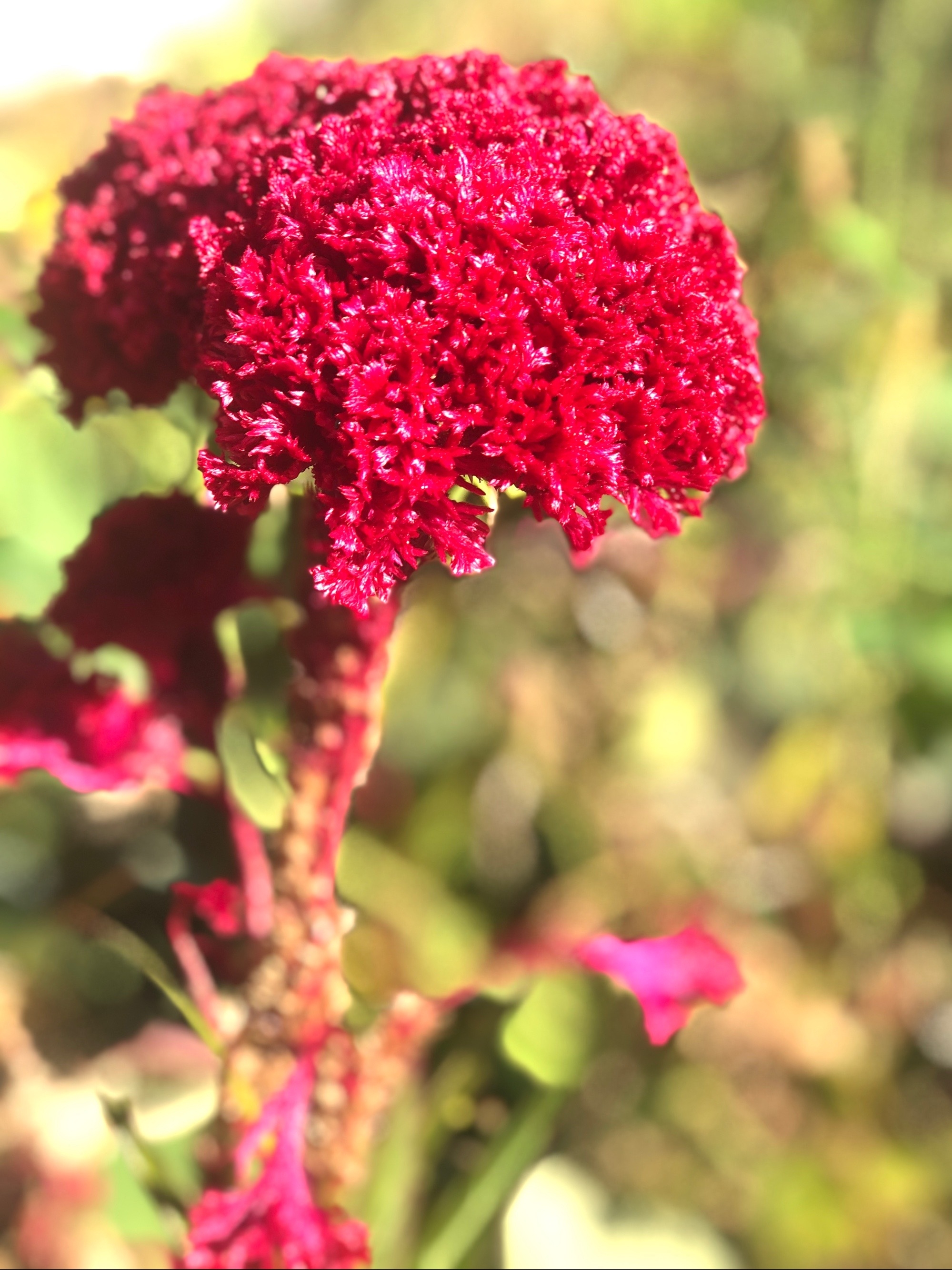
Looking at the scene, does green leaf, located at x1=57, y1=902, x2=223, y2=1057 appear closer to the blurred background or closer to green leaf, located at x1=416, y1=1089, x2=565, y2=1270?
the blurred background

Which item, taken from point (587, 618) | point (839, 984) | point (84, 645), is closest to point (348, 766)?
point (84, 645)

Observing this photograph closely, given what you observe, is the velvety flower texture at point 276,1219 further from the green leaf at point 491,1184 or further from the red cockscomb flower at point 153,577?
the red cockscomb flower at point 153,577

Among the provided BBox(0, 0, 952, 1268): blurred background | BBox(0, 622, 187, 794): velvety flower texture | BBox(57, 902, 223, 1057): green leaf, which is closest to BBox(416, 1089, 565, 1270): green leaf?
BBox(0, 0, 952, 1268): blurred background

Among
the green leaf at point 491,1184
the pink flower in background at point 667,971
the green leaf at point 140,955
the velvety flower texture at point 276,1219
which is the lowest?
the green leaf at point 491,1184

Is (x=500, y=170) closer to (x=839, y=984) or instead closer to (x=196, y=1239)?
(x=196, y=1239)

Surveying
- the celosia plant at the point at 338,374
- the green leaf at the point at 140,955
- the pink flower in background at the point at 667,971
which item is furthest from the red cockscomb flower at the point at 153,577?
the pink flower in background at the point at 667,971

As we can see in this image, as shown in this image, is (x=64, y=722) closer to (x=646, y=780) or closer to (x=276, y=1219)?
(x=276, y=1219)
